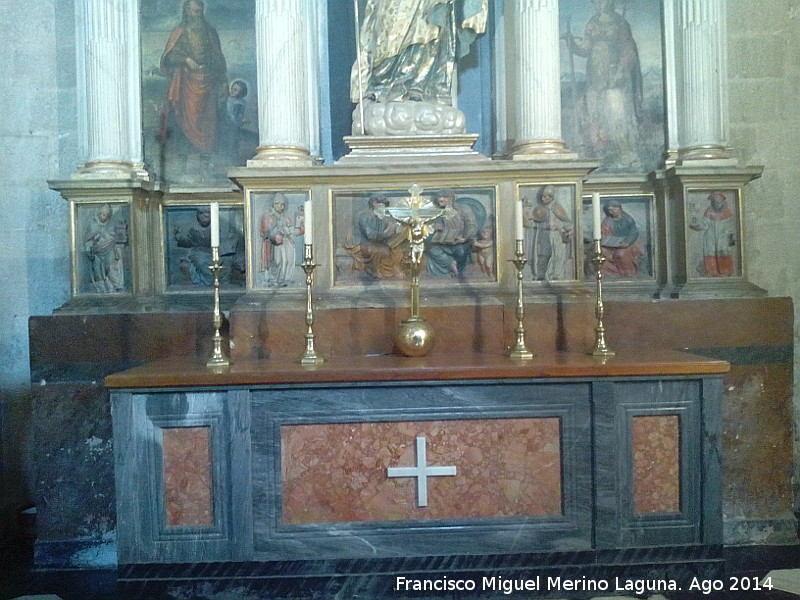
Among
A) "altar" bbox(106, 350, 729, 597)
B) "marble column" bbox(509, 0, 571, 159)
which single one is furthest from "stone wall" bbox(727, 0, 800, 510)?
"altar" bbox(106, 350, 729, 597)

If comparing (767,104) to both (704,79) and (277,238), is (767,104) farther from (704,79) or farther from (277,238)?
(277,238)

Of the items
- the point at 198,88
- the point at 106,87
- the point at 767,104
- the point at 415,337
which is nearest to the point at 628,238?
the point at 767,104

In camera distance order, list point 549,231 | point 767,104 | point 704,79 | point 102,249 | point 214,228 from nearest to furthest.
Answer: point 214,228
point 549,231
point 102,249
point 704,79
point 767,104

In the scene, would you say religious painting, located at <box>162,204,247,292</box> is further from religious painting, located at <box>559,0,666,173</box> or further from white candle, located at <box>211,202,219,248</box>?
religious painting, located at <box>559,0,666,173</box>

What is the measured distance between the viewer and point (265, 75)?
5930 millimetres

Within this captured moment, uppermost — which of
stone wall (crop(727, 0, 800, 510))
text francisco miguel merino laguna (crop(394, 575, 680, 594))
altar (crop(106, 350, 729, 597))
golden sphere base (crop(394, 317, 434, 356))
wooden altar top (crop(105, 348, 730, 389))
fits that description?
stone wall (crop(727, 0, 800, 510))

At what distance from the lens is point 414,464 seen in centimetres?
423

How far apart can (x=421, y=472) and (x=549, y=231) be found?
204 centimetres

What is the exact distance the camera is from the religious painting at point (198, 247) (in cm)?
633

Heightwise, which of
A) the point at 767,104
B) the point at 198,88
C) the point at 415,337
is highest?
the point at 198,88

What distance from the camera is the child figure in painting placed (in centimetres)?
543

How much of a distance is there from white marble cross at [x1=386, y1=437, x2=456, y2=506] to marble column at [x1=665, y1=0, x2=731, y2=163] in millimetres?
3218

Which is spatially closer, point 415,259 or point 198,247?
point 415,259

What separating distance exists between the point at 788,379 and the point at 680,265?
1075 mm
